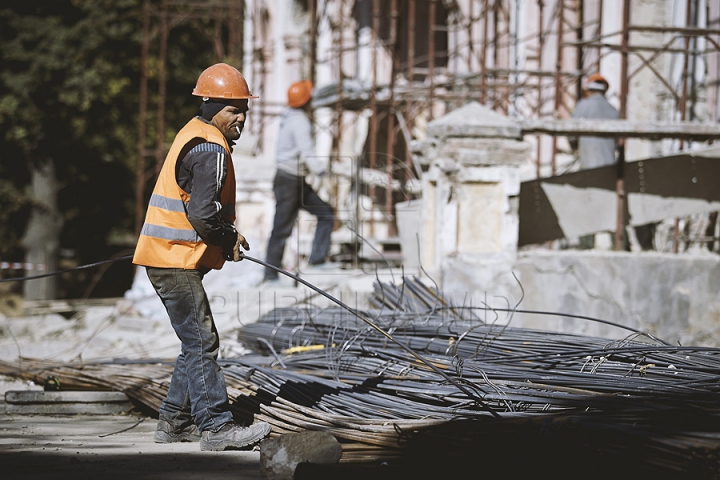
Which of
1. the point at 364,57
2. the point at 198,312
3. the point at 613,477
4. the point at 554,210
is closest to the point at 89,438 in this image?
the point at 198,312

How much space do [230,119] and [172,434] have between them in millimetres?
1557

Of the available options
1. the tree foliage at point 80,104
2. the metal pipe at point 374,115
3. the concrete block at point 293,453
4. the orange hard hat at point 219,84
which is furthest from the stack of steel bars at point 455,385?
the tree foliage at point 80,104

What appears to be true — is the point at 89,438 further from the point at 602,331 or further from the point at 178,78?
the point at 178,78

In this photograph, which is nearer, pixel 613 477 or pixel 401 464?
pixel 613 477

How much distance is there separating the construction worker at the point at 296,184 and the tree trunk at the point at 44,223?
11.2 m

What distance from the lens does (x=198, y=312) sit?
4344mm

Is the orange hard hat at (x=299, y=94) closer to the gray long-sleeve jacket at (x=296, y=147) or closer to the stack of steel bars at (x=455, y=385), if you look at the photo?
the gray long-sleeve jacket at (x=296, y=147)

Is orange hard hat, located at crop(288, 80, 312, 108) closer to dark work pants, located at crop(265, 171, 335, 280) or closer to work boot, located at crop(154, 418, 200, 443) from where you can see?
dark work pants, located at crop(265, 171, 335, 280)

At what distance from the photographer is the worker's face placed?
4.49 meters

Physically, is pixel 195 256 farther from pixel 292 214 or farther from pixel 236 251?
pixel 292 214

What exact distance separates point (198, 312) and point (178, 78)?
1913cm

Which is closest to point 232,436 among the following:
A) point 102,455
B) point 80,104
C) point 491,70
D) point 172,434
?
point 172,434

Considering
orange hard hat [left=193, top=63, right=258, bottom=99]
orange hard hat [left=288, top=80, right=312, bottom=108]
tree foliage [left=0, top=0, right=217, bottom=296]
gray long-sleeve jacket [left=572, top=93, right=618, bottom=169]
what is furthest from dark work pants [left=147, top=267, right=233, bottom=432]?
tree foliage [left=0, top=0, right=217, bottom=296]

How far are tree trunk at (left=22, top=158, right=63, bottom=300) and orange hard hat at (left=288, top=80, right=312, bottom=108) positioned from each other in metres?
11.4
